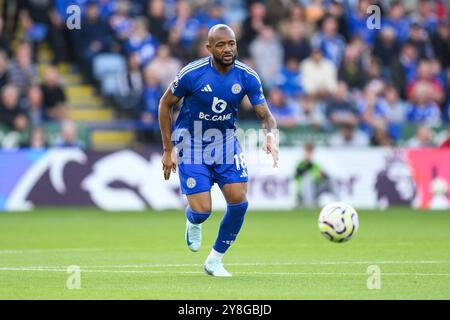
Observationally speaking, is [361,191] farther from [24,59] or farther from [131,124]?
[24,59]

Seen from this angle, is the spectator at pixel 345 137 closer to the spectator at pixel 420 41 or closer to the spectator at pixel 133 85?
the spectator at pixel 420 41

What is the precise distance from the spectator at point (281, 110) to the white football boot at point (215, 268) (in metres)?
13.4

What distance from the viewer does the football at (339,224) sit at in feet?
41.9

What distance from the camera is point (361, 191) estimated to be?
79.7 feet

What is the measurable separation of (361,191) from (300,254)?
9707 mm

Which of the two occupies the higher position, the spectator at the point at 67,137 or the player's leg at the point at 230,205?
the spectator at the point at 67,137

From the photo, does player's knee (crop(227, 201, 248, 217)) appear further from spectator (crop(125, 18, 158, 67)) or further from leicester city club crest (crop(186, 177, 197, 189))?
spectator (crop(125, 18, 158, 67))

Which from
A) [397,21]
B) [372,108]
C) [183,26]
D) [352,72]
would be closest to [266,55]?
[183,26]

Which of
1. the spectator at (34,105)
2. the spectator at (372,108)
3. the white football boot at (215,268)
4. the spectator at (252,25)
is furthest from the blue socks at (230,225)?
the spectator at (252,25)

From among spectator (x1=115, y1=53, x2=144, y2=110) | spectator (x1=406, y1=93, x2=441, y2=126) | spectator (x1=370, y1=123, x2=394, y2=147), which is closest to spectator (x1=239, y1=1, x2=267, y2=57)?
spectator (x1=115, y1=53, x2=144, y2=110)

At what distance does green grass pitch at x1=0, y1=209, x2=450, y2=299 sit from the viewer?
10.5m

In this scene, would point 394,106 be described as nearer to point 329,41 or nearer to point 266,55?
point 329,41

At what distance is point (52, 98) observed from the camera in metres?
25.1
